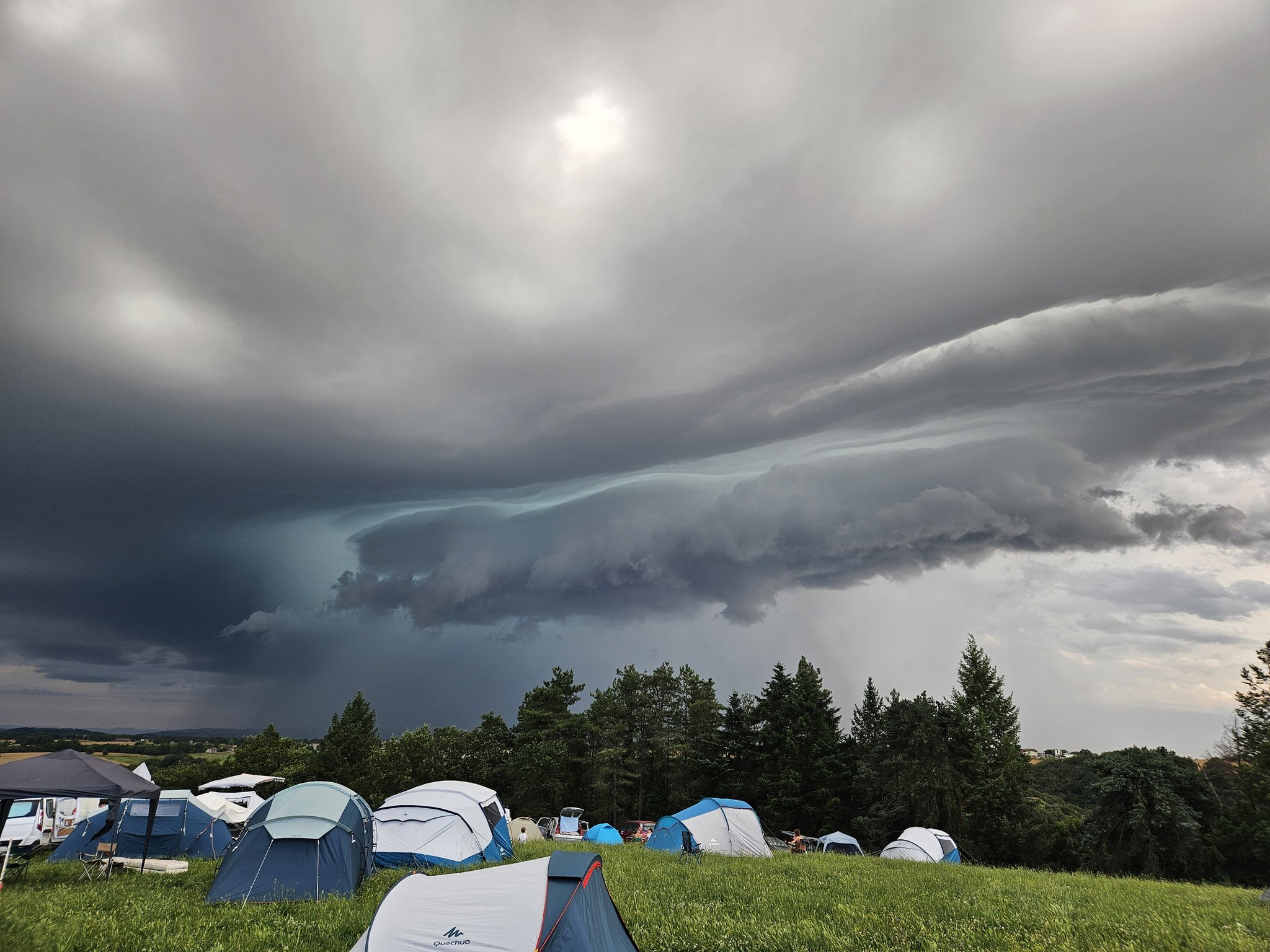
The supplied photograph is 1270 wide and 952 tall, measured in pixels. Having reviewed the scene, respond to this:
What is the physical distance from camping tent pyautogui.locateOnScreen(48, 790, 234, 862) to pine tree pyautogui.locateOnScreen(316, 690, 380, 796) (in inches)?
1222

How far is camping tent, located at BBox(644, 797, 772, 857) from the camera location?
3017cm

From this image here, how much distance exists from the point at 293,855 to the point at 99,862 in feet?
32.7

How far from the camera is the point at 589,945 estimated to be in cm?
1041

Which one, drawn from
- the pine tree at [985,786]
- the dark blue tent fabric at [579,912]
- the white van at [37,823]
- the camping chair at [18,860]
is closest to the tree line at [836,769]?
the pine tree at [985,786]

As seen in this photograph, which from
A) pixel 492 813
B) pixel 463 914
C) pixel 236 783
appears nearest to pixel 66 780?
pixel 492 813

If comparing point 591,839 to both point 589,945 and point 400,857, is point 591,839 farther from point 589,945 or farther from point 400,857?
point 589,945

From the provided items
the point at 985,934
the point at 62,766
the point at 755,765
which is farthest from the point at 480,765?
the point at 985,934

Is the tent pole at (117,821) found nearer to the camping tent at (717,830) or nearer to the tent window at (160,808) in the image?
the tent window at (160,808)

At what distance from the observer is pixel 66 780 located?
1775 cm

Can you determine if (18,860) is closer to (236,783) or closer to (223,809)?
(223,809)

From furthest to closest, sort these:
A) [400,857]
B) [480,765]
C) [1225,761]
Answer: [480,765], [1225,761], [400,857]

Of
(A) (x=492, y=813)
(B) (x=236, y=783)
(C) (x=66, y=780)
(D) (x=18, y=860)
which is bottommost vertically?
(B) (x=236, y=783)

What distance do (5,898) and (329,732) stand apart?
4550 cm

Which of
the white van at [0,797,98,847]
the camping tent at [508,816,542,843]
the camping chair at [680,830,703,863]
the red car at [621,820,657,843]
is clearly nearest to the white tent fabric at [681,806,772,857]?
the camping chair at [680,830,703,863]
